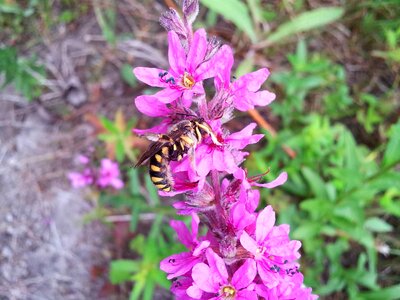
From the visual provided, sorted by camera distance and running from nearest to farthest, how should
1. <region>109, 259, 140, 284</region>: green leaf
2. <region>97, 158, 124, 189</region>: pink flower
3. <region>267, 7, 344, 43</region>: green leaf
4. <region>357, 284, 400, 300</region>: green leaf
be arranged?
<region>357, 284, 400, 300</region>: green leaf → <region>109, 259, 140, 284</region>: green leaf → <region>97, 158, 124, 189</region>: pink flower → <region>267, 7, 344, 43</region>: green leaf

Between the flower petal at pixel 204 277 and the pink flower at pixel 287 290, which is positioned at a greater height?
the flower petal at pixel 204 277

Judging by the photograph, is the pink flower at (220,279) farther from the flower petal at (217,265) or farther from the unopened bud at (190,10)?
the unopened bud at (190,10)

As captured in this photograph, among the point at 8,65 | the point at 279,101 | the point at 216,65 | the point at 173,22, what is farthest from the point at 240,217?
the point at 8,65

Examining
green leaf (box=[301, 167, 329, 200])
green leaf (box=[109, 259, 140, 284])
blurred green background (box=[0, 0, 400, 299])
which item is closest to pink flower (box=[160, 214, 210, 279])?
blurred green background (box=[0, 0, 400, 299])

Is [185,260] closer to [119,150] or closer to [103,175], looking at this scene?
[119,150]

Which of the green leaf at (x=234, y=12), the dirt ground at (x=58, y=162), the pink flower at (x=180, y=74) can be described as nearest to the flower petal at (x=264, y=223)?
the pink flower at (x=180, y=74)

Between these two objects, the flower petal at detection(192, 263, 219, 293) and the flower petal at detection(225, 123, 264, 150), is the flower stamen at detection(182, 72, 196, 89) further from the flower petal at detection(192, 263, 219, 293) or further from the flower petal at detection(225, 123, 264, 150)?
the flower petal at detection(192, 263, 219, 293)

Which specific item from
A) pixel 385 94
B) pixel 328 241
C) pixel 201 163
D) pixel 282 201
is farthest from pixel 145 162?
pixel 385 94
